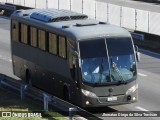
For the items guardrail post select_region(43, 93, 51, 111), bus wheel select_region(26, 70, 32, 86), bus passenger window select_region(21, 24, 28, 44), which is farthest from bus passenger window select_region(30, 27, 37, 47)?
guardrail post select_region(43, 93, 51, 111)

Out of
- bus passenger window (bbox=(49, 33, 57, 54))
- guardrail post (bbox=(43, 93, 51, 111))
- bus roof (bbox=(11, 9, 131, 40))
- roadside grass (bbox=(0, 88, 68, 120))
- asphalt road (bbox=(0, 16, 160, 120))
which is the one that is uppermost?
bus roof (bbox=(11, 9, 131, 40))

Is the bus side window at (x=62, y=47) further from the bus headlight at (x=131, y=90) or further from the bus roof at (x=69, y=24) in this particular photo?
the bus headlight at (x=131, y=90)

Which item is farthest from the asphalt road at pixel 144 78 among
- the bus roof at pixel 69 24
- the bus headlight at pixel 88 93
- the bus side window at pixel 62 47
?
the bus roof at pixel 69 24

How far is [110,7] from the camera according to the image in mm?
45219

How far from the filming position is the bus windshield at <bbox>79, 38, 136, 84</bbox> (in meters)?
22.5

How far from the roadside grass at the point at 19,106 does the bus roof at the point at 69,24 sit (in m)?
2.62

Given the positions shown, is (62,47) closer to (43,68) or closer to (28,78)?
(43,68)

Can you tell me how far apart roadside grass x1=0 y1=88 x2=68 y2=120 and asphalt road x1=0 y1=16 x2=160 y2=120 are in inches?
80.4

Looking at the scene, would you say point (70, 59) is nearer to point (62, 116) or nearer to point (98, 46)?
point (98, 46)

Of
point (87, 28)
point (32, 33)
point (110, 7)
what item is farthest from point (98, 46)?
point (110, 7)

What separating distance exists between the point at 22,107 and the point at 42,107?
0.66 metres

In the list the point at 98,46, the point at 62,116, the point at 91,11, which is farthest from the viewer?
the point at 91,11

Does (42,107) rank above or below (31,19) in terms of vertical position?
below

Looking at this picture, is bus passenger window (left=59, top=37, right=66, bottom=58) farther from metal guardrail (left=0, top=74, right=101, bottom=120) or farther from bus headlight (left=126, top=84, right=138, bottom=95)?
bus headlight (left=126, top=84, right=138, bottom=95)
